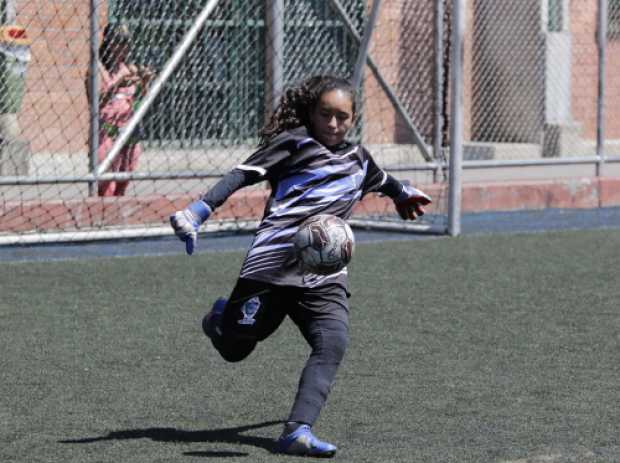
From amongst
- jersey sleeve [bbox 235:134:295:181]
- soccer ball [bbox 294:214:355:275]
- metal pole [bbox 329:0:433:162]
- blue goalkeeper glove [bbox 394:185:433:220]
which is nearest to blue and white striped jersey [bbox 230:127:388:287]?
jersey sleeve [bbox 235:134:295:181]

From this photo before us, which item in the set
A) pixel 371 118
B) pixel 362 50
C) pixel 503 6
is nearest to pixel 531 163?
pixel 371 118

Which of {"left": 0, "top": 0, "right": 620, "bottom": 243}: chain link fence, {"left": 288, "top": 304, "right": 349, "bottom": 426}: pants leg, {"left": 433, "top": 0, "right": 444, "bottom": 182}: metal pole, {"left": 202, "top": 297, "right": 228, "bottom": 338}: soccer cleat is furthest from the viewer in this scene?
{"left": 433, "top": 0, "right": 444, "bottom": 182}: metal pole

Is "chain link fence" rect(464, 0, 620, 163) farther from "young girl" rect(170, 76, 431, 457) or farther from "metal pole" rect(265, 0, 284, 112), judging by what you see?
"young girl" rect(170, 76, 431, 457)

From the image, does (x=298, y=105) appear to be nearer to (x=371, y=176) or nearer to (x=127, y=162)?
(x=371, y=176)

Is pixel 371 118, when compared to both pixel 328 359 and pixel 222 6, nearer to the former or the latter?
pixel 222 6

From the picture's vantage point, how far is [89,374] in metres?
6.89

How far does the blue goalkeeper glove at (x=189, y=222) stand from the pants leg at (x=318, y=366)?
56cm

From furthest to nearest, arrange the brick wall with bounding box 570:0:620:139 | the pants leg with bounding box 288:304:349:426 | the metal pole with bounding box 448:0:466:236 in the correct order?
the brick wall with bounding box 570:0:620:139 < the metal pole with bounding box 448:0:466:236 < the pants leg with bounding box 288:304:349:426

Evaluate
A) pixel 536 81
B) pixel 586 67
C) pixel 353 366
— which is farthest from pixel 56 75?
pixel 586 67

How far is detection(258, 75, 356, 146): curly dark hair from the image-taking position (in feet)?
18.6

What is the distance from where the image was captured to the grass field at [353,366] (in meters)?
5.59

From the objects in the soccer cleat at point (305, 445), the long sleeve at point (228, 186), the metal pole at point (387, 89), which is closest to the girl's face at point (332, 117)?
the long sleeve at point (228, 186)

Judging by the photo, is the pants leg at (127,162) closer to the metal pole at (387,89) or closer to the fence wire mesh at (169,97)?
the fence wire mesh at (169,97)

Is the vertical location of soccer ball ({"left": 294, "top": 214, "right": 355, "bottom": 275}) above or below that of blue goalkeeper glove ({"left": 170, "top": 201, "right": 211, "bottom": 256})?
below
